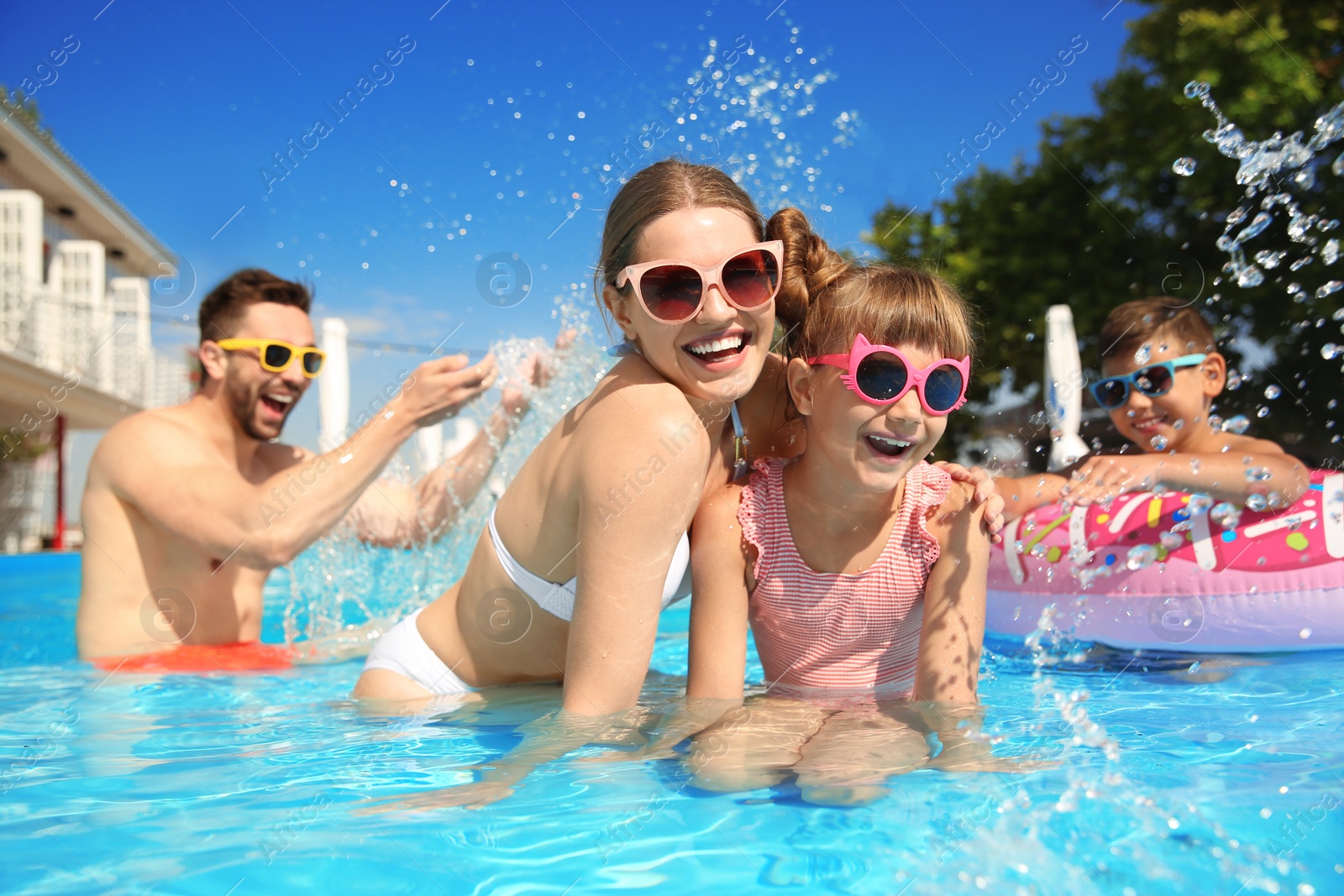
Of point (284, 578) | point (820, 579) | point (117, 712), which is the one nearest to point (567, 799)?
point (820, 579)

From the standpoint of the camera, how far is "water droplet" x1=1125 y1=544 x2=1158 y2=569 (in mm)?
4078

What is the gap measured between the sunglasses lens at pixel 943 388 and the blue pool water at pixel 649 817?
2.98 ft

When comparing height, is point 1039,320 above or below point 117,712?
above

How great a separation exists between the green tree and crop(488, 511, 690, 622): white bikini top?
890 centimetres

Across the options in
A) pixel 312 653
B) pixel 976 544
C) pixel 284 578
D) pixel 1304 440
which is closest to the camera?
pixel 976 544

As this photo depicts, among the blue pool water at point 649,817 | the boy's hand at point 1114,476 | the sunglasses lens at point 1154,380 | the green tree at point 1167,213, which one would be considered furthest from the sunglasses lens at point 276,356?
the green tree at point 1167,213

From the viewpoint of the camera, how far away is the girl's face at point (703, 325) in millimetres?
2516

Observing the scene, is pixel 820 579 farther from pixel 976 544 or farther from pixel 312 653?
pixel 312 653

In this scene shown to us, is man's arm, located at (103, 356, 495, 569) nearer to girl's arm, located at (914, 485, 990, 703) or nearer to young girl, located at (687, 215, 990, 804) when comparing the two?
young girl, located at (687, 215, 990, 804)

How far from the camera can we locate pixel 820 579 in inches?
113

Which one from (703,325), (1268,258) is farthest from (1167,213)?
(703,325)

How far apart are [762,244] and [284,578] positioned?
8710 mm

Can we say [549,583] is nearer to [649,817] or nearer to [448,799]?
[448,799]

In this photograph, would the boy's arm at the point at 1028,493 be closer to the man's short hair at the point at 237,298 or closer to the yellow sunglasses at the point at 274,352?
the yellow sunglasses at the point at 274,352
